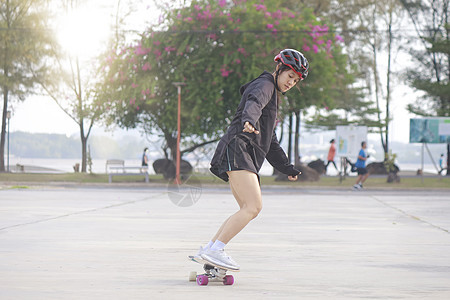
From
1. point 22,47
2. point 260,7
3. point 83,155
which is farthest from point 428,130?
point 22,47

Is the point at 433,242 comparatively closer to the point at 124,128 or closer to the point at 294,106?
the point at 294,106

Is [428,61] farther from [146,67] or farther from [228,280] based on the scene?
[228,280]

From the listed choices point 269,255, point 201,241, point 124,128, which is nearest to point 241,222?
point 269,255

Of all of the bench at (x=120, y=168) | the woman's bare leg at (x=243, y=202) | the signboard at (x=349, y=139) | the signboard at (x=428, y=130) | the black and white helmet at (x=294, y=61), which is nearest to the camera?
the woman's bare leg at (x=243, y=202)

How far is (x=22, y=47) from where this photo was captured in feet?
137

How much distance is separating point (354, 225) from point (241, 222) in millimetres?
6223

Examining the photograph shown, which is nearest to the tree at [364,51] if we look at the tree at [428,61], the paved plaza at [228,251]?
the tree at [428,61]

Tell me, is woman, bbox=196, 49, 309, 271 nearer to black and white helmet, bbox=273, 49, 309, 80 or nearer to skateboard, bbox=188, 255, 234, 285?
black and white helmet, bbox=273, 49, 309, 80

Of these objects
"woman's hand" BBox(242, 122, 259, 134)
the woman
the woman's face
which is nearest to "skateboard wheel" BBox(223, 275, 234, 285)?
the woman

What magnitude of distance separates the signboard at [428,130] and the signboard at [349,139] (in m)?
2.01

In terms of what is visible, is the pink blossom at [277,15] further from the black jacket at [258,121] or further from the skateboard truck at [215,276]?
the skateboard truck at [215,276]

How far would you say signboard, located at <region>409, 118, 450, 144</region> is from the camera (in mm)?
31672

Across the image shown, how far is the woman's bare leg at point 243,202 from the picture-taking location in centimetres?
599

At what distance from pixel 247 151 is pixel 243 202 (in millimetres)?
399
